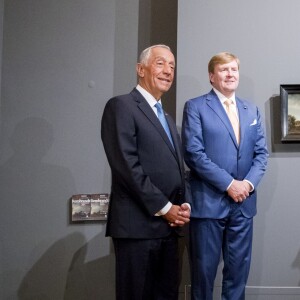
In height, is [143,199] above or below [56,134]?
below

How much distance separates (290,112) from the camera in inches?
110

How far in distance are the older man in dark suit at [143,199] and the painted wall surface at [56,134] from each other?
1.04m

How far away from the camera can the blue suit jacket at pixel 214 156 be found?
7.61ft

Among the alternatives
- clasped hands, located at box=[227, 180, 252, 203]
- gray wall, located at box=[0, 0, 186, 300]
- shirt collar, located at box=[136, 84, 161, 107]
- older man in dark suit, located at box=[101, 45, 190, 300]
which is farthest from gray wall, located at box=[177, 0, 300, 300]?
older man in dark suit, located at box=[101, 45, 190, 300]

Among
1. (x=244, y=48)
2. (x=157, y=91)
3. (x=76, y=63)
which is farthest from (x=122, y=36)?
(x=157, y=91)

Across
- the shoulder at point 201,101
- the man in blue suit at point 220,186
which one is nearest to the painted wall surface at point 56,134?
A: the shoulder at point 201,101

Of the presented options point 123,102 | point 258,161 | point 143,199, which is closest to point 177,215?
point 143,199

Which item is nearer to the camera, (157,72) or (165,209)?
(165,209)

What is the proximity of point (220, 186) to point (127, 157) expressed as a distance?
582 mm

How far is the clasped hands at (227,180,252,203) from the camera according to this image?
2.27 meters

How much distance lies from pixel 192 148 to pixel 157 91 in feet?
1.22

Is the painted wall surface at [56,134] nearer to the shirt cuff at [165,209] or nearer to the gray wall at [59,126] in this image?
the gray wall at [59,126]

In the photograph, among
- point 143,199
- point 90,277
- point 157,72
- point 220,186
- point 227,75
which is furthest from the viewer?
point 90,277

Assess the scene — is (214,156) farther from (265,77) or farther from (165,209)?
(265,77)
